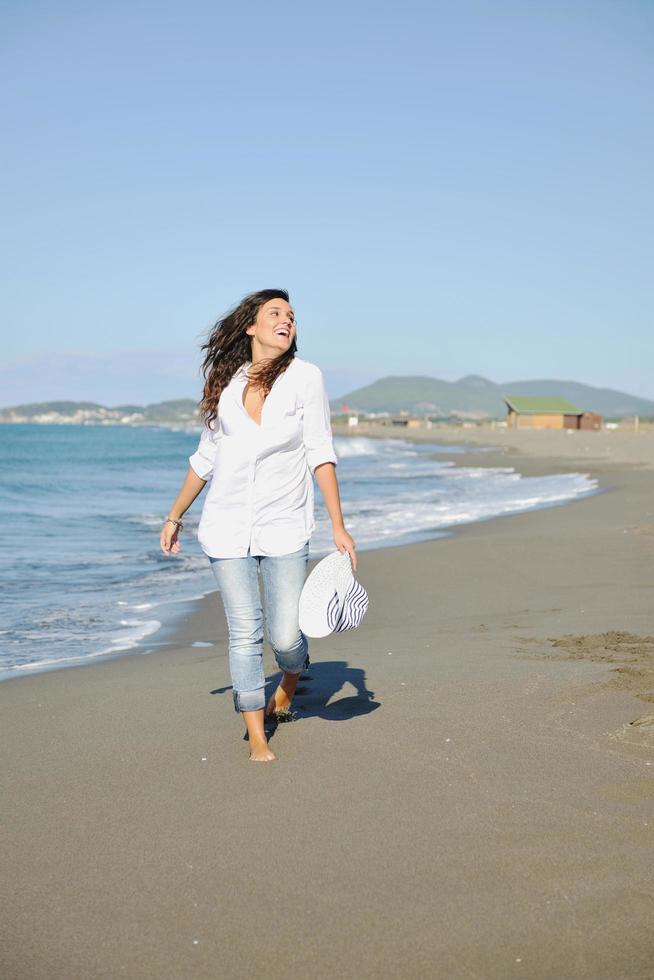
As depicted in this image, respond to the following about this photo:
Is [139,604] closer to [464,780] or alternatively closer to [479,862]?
[464,780]

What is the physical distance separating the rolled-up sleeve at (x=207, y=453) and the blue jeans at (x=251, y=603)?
377mm

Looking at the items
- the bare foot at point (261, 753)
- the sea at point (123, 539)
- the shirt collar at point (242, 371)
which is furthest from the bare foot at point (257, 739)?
the sea at point (123, 539)

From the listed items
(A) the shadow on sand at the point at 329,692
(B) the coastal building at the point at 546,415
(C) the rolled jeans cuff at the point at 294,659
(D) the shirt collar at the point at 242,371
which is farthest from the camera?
(B) the coastal building at the point at 546,415

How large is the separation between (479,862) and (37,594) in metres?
6.79

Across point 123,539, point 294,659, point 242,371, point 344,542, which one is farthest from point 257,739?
point 123,539

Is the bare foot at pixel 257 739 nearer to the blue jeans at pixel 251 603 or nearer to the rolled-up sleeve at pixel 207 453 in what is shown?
the blue jeans at pixel 251 603

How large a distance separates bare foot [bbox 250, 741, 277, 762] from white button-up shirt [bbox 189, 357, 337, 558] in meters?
0.74

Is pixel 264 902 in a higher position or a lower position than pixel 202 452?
lower

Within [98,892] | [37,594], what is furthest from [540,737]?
[37,594]

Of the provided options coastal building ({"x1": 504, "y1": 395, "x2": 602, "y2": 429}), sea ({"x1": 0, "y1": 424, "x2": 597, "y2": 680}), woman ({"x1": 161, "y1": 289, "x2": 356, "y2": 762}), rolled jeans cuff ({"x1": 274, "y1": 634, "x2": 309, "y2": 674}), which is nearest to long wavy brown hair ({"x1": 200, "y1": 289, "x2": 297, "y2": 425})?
woman ({"x1": 161, "y1": 289, "x2": 356, "y2": 762})

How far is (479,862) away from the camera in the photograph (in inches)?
109

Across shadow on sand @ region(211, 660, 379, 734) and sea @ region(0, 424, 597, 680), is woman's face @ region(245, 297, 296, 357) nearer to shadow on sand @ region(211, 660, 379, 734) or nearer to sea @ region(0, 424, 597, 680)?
shadow on sand @ region(211, 660, 379, 734)

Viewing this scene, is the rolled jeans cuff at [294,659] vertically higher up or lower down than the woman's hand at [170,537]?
lower down

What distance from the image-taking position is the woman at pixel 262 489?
371 cm
